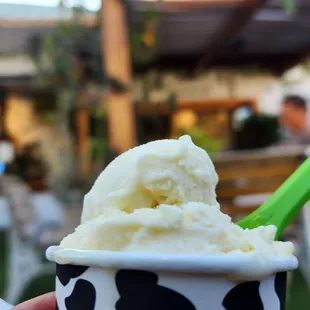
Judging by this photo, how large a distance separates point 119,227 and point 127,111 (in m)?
3.04

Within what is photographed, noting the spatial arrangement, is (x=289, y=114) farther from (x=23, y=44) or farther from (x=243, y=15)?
(x=23, y=44)

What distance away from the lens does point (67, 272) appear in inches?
22.8

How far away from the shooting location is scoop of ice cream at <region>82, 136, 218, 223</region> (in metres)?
0.66

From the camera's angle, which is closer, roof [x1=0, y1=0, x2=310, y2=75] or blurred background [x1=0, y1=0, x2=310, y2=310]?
blurred background [x1=0, y1=0, x2=310, y2=310]

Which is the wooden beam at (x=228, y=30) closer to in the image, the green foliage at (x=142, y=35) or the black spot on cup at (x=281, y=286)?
the green foliage at (x=142, y=35)

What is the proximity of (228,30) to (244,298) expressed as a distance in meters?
5.99

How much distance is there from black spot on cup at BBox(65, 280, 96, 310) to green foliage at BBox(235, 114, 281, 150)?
673 cm

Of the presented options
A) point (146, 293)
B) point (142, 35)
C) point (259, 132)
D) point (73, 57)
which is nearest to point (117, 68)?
point (73, 57)

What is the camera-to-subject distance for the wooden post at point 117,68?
355 centimetres

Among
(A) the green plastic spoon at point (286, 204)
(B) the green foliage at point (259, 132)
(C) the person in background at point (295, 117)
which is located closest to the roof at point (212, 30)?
(C) the person in background at point (295, 117)

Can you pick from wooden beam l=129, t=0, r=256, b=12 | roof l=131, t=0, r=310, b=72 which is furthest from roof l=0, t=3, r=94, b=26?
wooden beam l=129, t=0, r=256, b=12

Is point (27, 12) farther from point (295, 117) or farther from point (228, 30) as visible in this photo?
point (295, 117)

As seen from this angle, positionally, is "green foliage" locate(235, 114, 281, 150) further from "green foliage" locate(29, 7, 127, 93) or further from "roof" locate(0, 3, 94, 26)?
"green foliage" locate(29, 7, 127, 93)

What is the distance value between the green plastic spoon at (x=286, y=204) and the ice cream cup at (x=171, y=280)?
180 millimetres
